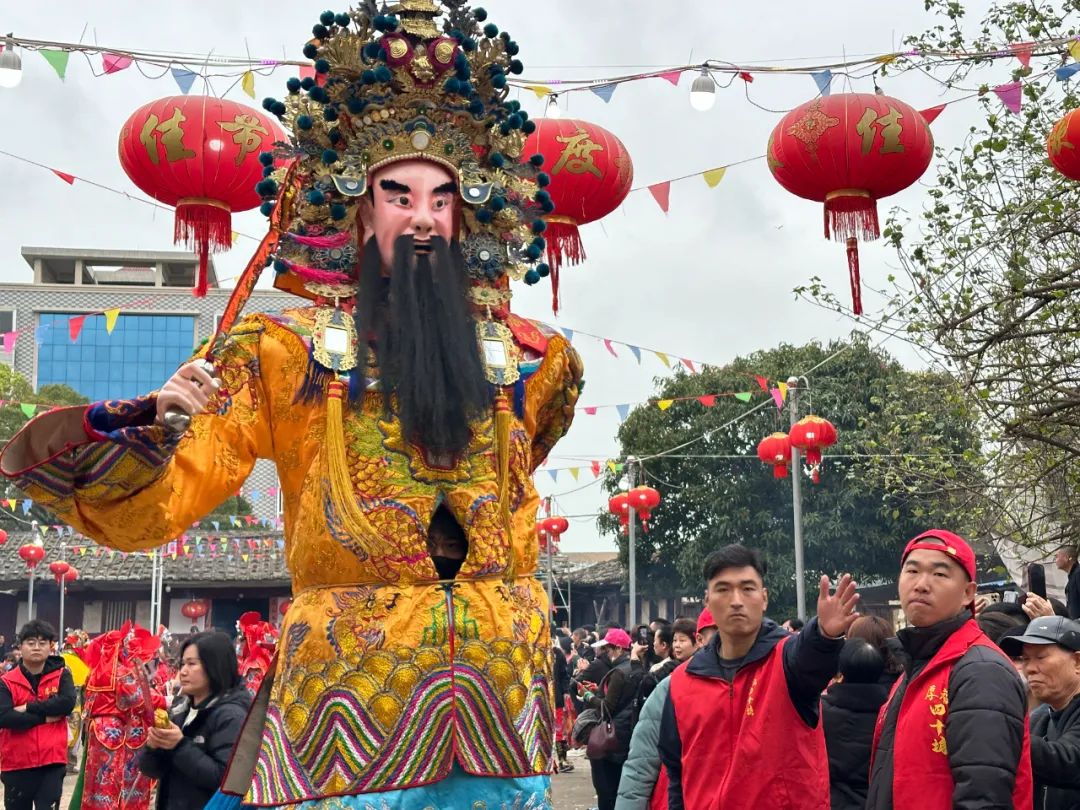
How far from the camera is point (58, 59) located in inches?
313

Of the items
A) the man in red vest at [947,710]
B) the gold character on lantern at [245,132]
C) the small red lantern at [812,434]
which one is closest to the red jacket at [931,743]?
the man in red vest at [947,710]

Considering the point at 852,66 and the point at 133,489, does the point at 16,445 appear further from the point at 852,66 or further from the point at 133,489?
the point at 852,66

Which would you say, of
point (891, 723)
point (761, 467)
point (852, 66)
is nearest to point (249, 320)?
point (891, 723)

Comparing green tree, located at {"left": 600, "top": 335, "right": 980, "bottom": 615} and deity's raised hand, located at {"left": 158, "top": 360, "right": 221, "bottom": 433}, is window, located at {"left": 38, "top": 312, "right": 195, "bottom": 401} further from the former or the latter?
deity's raised hand, located at {"left": 158, "top": 360, "right": 221, "bottom": 433}

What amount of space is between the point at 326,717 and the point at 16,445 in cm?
100

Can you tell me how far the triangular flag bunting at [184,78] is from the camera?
8.05 metres

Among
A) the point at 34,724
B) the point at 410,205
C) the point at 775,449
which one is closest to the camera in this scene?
the point at 410,205

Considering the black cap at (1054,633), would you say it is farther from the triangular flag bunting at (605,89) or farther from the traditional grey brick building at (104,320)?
the traditional grey brick building at (104,320)

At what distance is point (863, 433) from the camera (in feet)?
95.2

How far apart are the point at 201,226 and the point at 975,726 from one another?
213 inches

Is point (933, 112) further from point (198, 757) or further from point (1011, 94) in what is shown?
point (198, 757)

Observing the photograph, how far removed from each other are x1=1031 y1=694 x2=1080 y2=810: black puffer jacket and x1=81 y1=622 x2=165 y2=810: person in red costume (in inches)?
202

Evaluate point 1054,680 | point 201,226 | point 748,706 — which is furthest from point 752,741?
point 201,226

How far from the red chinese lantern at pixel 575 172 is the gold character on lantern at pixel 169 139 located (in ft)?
6.28
